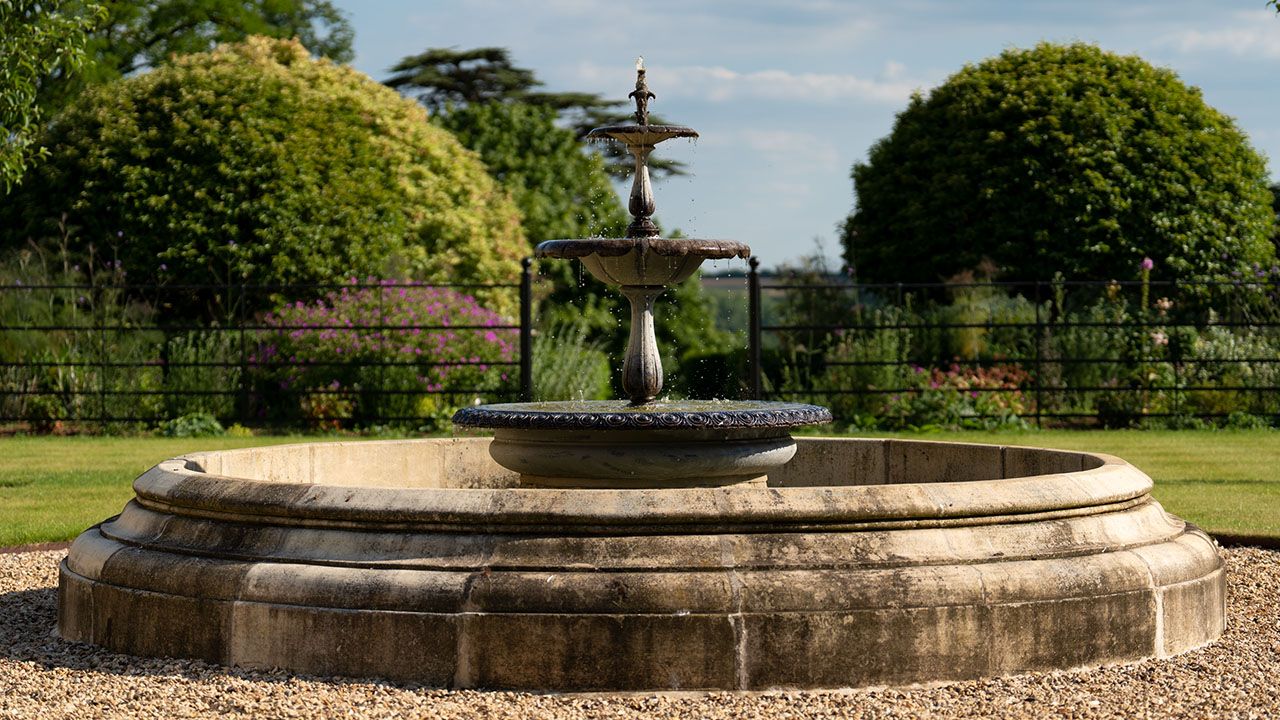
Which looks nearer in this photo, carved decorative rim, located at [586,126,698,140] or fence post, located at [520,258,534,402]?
carved decorative rim, located at [586,126,698,140]

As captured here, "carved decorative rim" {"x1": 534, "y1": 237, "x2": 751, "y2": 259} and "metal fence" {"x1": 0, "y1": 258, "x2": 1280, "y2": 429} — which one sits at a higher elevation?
"carved decorative rim" {"x1": 534, "y1": 237, "x2": 751, "y2": 259}

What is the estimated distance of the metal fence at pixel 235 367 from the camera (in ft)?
50.5

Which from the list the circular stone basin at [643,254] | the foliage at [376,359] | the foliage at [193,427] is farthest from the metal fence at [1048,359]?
the circular stone basin at [643,254]

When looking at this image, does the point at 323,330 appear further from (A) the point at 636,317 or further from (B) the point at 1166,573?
(B) the point at 1166,573

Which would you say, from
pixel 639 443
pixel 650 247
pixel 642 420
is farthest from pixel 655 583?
pixel 650 247

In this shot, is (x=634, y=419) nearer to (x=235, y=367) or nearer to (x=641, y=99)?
(x=641, y=99)

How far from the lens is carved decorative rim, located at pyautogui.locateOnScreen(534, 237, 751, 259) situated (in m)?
6.18

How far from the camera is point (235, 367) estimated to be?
1603 centimetres

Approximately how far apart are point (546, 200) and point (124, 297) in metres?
10.9

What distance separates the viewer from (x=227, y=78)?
17734 millimetres

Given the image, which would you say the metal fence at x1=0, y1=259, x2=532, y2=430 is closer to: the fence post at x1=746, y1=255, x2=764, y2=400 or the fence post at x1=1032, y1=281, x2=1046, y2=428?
the fence post at x1=746, y1=255, x2=764, y2=400

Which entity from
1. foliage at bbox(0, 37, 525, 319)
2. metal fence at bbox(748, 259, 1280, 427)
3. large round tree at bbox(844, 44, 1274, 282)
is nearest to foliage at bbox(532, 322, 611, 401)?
metal fence at bbox(748, 259, 1280, 427)

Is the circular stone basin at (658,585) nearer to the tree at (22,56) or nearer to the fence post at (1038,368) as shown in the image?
the tree at (22,56)

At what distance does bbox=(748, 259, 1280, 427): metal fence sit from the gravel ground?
377 inches
